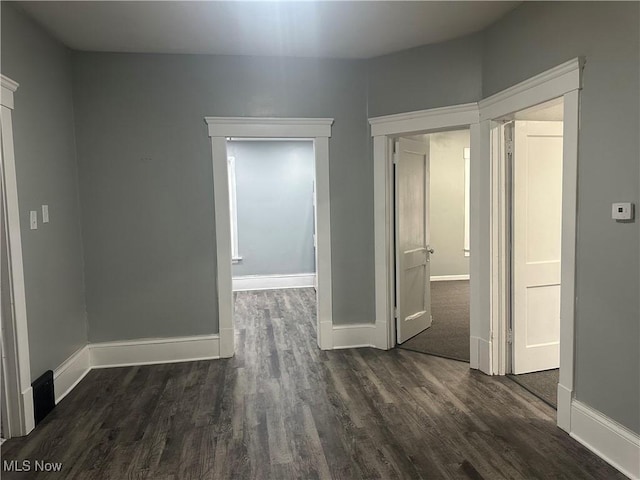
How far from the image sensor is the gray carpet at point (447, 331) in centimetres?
401

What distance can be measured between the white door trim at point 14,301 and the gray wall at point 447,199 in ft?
19.9

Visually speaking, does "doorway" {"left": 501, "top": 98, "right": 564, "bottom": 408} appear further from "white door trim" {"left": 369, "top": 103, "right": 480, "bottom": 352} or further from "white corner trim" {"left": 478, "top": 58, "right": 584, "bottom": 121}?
"white door trim" {"left": 369, "top": 103, "right": 480, "bottom": 352}

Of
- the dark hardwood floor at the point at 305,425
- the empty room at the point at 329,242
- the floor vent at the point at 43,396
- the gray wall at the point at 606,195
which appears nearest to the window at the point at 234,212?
the empty room at the point at 329,242

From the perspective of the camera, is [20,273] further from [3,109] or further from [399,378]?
[399,378]

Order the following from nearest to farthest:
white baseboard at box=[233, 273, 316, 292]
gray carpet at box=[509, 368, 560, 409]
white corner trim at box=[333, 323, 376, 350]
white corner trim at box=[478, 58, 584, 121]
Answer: white corner trim at box=[478, 58, 584, 121] < gray carpet at box=[509, 368, 560, 409] < white corner trim at box=[333, 323, 376, 350] < white baseboard at box=[233, 273, 316, 292]

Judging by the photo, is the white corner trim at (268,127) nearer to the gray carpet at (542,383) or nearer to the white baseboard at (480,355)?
the white baseboard at (480,355)

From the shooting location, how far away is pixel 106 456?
243 cm

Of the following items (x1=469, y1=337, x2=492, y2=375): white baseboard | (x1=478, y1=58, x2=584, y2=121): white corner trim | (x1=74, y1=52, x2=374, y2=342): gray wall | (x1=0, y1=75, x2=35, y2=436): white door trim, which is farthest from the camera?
(x1=74, y1=52, x2=374, y2=342): gray wall

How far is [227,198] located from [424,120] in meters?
1.79

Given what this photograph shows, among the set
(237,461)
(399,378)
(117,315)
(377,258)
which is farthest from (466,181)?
(237,461)

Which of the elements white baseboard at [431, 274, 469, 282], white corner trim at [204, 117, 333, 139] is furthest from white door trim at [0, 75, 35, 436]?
white baseboard at [431, 274, 469, 282]

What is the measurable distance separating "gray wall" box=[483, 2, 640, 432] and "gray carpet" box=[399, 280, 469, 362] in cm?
148

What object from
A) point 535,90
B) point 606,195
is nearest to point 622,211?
point 606,195

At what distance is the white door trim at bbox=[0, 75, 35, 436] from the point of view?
101 inches
